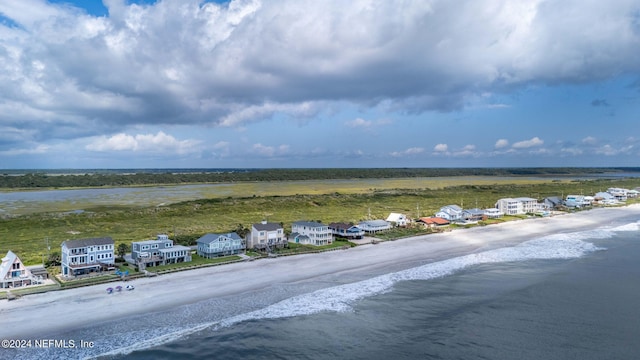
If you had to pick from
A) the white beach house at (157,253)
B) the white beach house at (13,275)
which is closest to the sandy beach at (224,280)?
the white beach house at (13,275)

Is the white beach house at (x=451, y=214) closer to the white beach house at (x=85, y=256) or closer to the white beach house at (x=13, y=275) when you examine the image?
the white beach house at (x=85, y=256)

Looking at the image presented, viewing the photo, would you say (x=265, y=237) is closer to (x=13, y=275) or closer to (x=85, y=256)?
(x=85, y=256)

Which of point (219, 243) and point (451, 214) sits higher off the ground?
point (451, 214)

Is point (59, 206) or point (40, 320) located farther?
point (59, 206)

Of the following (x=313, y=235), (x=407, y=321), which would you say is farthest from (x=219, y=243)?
(x=407, y=321)

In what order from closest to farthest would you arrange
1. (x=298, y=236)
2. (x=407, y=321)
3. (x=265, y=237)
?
1. (x=407, y=321)
2. (x=265, y=237)
3. (x=298, y=236)

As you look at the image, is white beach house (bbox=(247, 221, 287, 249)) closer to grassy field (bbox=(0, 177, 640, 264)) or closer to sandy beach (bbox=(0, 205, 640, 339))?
sandy beach (bbox=(0, 205, 640, 339))

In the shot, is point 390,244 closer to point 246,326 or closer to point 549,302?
point 549,302

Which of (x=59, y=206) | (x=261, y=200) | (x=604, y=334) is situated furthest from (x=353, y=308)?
(x=59, y=206)
